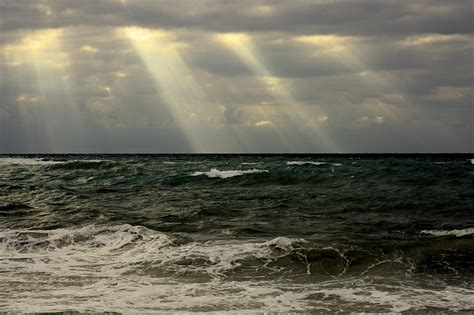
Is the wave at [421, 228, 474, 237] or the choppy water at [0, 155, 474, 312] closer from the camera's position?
the choppy water at [0, 155, 474, 312]

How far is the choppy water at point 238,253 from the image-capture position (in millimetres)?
8789

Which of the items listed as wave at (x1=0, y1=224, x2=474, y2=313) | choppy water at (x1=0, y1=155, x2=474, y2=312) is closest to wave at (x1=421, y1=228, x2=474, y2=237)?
choppy water at (x1=0, y1=155, x2=474, y2=312)

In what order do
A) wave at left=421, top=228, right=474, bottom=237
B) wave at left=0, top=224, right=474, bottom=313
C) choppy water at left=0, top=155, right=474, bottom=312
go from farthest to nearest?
wave at left=421, top=228, right=474, bottom=237, choppy water at left=0, top=155, right=474, bottom=312, wave at left=0, top=224, right=474, bottom=313

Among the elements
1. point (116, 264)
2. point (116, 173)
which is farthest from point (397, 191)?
point (116, 173)

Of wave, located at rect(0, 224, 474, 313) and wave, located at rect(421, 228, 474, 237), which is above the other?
wave, located at rect(421, 228, 474, 237)

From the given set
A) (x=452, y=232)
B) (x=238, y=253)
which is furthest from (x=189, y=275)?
(x=452, y=232)

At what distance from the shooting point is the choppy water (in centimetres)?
879

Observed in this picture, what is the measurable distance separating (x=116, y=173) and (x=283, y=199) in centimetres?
2169

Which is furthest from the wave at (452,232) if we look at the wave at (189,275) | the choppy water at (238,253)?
the wave at (189,275)

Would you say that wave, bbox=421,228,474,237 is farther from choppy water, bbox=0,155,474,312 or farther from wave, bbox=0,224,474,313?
wave, bbox=0,224,474,313

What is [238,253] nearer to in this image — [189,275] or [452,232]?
[189,275]

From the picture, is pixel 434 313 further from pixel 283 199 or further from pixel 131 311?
pixel 283 199

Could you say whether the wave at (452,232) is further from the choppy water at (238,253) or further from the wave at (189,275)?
the wave at (189,275)

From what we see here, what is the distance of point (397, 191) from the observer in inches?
1051
